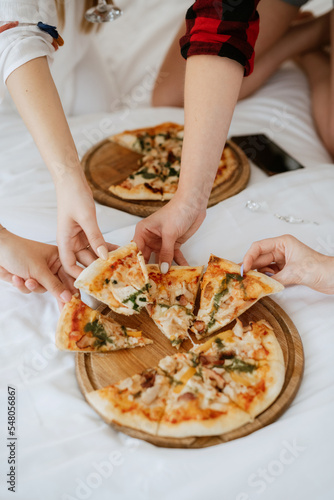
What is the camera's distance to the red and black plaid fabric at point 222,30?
2.10 meters

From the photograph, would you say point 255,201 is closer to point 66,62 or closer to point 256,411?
point 256,411

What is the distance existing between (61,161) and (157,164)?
0.99m

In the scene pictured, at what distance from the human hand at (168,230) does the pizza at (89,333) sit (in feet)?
1.10

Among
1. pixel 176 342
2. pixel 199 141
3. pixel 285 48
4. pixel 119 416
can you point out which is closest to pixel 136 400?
pixel 119 416

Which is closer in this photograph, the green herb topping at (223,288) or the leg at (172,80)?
the green herb topping at (223,288)

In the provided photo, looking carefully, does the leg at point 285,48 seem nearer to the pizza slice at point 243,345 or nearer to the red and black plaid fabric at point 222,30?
the red and black plaid fabric at point 222,30

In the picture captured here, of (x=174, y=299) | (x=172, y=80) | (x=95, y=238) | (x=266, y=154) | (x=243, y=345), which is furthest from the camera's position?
(x=172, y=80)

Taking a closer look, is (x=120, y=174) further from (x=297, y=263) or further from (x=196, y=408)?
(x=196, y=408)

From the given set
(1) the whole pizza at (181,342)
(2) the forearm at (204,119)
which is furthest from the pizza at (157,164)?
(1) the whole pizza at (181,342)

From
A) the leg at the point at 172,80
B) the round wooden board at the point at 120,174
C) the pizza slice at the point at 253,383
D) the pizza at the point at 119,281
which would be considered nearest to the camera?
the pizza slice at the point at 253,383

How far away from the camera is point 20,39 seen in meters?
2.13

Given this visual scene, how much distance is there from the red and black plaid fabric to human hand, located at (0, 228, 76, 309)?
117 centimetres

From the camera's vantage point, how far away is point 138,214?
2516 millimetres

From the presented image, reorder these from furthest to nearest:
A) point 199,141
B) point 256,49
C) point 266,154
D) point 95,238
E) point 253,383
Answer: point 256,49 < point 266,154 < point 199,141 < point 95,238 < point 253,383
